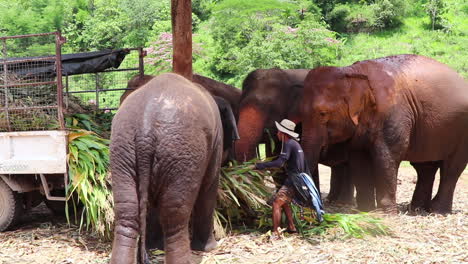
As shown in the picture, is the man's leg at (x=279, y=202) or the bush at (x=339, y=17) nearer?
the man's leg at (x=279, y=202)

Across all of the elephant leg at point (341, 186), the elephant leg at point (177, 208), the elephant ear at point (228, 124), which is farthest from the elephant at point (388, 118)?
the elephant leg at point (177, 208)

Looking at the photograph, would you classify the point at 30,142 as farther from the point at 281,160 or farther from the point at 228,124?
the point at 281,160

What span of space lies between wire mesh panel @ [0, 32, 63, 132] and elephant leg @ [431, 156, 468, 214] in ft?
18.5

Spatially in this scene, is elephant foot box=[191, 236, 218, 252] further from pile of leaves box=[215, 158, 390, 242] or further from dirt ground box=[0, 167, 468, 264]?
pile of leaves box=[215, 158, 390, 242]

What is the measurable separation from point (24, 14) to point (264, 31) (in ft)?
67.7

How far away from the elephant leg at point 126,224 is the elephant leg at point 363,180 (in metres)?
4.59

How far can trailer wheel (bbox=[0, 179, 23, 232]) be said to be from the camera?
20.6 feet

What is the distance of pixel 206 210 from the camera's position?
17.9ft

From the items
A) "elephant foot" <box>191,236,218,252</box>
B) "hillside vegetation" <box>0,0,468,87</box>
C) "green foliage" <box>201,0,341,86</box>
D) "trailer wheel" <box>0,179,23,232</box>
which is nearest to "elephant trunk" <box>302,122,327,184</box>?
"elephant foot" <box>191,236,218,252</box>

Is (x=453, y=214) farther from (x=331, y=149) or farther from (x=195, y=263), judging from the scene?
(x=195, y=263)

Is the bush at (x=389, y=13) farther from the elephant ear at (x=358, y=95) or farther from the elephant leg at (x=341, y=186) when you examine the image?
the elephant ear at (x=358, y=95)

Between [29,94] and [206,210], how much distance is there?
3043 mm

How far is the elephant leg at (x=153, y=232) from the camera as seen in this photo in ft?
17.9

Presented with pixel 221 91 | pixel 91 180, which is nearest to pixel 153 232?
pixel 91 180
